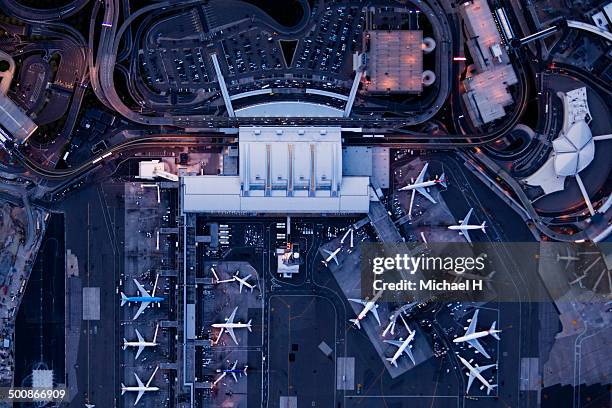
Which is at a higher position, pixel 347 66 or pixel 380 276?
pixel 347 66

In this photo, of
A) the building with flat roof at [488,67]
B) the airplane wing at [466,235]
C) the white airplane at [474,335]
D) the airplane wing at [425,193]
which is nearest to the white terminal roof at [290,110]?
the airplane wing at [425,193]

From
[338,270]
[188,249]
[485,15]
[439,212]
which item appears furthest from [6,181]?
[485,15]

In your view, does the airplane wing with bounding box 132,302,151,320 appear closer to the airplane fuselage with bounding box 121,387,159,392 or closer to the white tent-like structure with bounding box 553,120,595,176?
the airplane fuselage with bounding box 121,387,159,392

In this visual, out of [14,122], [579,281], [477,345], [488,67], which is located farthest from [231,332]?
[488,67]

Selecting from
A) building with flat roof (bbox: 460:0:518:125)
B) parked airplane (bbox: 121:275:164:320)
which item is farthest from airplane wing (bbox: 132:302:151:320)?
building with flat roof (bbox: 460:0:518:125)

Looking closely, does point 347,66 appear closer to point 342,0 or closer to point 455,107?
point 342,0
